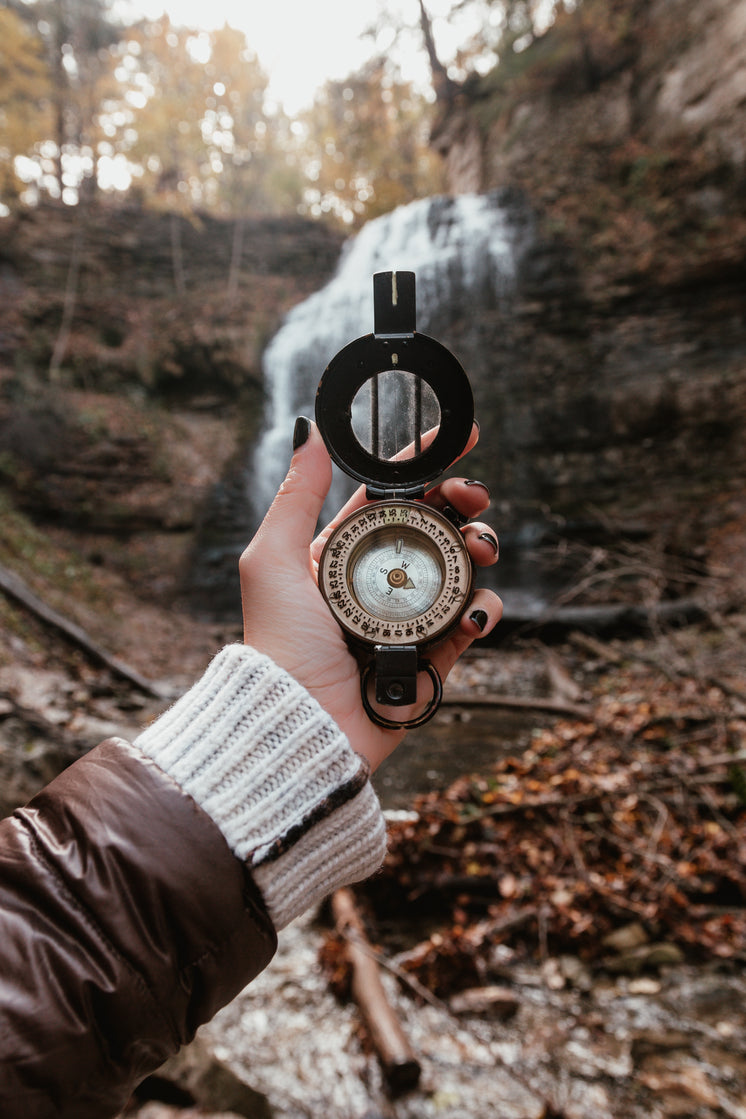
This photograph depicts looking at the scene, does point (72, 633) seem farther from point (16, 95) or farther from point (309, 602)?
point (16, 95)

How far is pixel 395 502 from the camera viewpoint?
140cm

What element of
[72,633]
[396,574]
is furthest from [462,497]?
[72,633]

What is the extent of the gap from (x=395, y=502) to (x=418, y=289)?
10.0 metres

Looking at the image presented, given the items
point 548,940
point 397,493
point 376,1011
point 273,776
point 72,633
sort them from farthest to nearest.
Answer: point 72,633
point 548,940
point 376,1011
point 397,493
point 273,776

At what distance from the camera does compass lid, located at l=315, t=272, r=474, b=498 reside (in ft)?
4.60

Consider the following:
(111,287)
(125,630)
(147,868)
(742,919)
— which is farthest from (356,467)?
(111,287)

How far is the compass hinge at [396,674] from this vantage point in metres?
1.30

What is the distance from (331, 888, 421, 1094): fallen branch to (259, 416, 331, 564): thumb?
203 centimetres

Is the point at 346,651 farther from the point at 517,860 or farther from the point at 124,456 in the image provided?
the point at 124,456

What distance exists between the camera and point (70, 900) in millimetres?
854

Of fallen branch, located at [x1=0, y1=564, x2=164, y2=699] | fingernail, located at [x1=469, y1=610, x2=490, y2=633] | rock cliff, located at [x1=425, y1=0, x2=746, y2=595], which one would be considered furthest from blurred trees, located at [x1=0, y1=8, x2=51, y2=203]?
fingernail, located at [x1=469, y1=610, x2=490, y2=633]

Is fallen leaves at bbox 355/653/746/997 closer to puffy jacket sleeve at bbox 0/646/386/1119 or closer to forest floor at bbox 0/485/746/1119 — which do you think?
forest floor at bbox 0/485/746/1119

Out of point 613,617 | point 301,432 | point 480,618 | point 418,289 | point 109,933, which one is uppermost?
point 418,289

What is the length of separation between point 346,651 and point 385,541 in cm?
27
